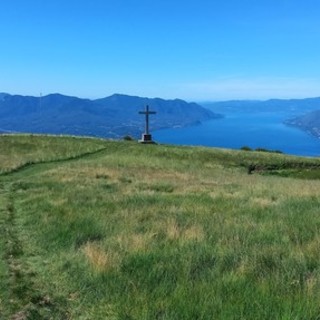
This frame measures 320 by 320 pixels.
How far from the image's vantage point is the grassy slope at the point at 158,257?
703cm

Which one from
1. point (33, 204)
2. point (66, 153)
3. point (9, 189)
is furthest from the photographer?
point (66, 153)

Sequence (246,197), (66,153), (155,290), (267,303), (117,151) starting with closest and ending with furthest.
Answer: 1. (267,303)
2. (155,290)
3. (246,197)
4. (66,153)
5. (117,151)

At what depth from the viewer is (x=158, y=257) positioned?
9336mm

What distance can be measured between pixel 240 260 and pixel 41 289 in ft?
10.9

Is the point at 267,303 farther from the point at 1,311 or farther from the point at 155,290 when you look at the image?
the point at 1,311

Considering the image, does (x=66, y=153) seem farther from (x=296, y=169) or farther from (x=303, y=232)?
(x=303, y=232)

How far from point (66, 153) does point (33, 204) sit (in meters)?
30.1

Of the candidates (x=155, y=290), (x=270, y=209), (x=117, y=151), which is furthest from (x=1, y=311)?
(x=117, y=151)

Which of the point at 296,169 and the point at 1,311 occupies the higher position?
the point at 1,311

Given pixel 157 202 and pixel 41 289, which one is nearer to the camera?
pixel 41 289

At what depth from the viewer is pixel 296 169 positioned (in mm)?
50250

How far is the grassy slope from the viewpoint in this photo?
7.03m

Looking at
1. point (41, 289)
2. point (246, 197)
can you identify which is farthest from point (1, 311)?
point (246, 197)

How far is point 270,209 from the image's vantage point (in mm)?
16000
